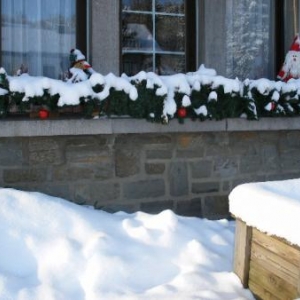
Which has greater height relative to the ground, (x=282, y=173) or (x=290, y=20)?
(x=290, y=20)

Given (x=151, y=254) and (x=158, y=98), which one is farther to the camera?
(x=158, y=98)

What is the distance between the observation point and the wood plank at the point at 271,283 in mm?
2611

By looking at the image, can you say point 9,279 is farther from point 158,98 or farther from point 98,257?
point 158,98

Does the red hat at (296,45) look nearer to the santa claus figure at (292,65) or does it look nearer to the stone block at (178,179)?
the santa claus figure at (292,65)

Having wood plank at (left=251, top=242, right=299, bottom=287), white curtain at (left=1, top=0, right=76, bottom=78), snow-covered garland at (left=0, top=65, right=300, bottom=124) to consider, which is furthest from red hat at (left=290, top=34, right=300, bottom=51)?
wood plank at (left=251, top=242, right=299, bottom=287)

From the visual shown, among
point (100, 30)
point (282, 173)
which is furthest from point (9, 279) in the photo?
point (282, 173)

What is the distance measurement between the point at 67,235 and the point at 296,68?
344 centimetres

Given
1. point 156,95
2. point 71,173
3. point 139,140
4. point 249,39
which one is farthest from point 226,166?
point 249,39

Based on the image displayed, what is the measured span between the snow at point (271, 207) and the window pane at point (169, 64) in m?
2.76

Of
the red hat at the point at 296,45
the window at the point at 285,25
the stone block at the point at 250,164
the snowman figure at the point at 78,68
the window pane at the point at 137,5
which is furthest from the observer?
the window at the point at 285,25

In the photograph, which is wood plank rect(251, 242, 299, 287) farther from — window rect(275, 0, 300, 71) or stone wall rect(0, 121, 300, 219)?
window rect(275, 0, 300, 71)

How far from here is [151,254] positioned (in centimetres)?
339

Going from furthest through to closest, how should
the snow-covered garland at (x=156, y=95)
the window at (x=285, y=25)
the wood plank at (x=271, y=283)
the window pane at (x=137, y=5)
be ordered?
1. the window at (x=285, y=25)
2. the window pane at (x=137, y=5)
3. the snow-covered garland at (x=156, y=95)
4. the wood plank at (x=271, y=283)

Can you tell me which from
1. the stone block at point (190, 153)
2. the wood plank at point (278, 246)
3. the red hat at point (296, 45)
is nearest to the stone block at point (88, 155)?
the stone block at point (190, 153)
